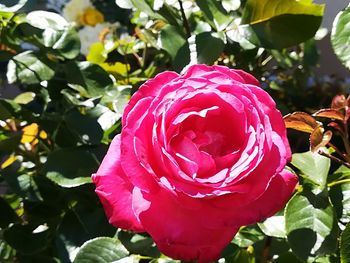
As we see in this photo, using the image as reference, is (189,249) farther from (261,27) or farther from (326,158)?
(261,27)

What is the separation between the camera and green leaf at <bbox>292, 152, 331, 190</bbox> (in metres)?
0.56

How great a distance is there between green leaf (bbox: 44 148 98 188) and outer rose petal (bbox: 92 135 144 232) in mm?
179

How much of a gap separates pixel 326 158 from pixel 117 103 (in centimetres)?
26

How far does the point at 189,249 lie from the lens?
0.44 metres

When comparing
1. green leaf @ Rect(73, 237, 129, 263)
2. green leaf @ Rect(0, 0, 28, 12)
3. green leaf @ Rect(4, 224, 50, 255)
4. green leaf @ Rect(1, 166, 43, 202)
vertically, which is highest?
green leaf @ Rect(0, 0, 28, 12)

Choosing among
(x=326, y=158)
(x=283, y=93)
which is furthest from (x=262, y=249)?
(x=283, y=93)

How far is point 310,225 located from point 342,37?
18 cm

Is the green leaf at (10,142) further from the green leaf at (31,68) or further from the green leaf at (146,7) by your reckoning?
the green leaf at (146,7)

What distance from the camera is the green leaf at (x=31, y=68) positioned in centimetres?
81

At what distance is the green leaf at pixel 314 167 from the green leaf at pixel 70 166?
227 mm

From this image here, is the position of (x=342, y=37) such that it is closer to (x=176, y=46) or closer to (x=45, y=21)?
(x=176, y=46)

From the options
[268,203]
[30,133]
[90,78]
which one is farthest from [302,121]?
[30,133]

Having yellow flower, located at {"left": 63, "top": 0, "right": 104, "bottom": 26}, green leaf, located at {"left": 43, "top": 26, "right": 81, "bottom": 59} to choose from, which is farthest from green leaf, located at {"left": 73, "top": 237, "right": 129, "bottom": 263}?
yellow flower, located at {"left": 63, "top": 0, "right": 104, "bottom": 26}

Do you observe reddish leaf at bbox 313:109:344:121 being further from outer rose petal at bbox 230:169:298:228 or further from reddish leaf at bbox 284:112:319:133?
outer rose petal at bbox 230:169:298:228
